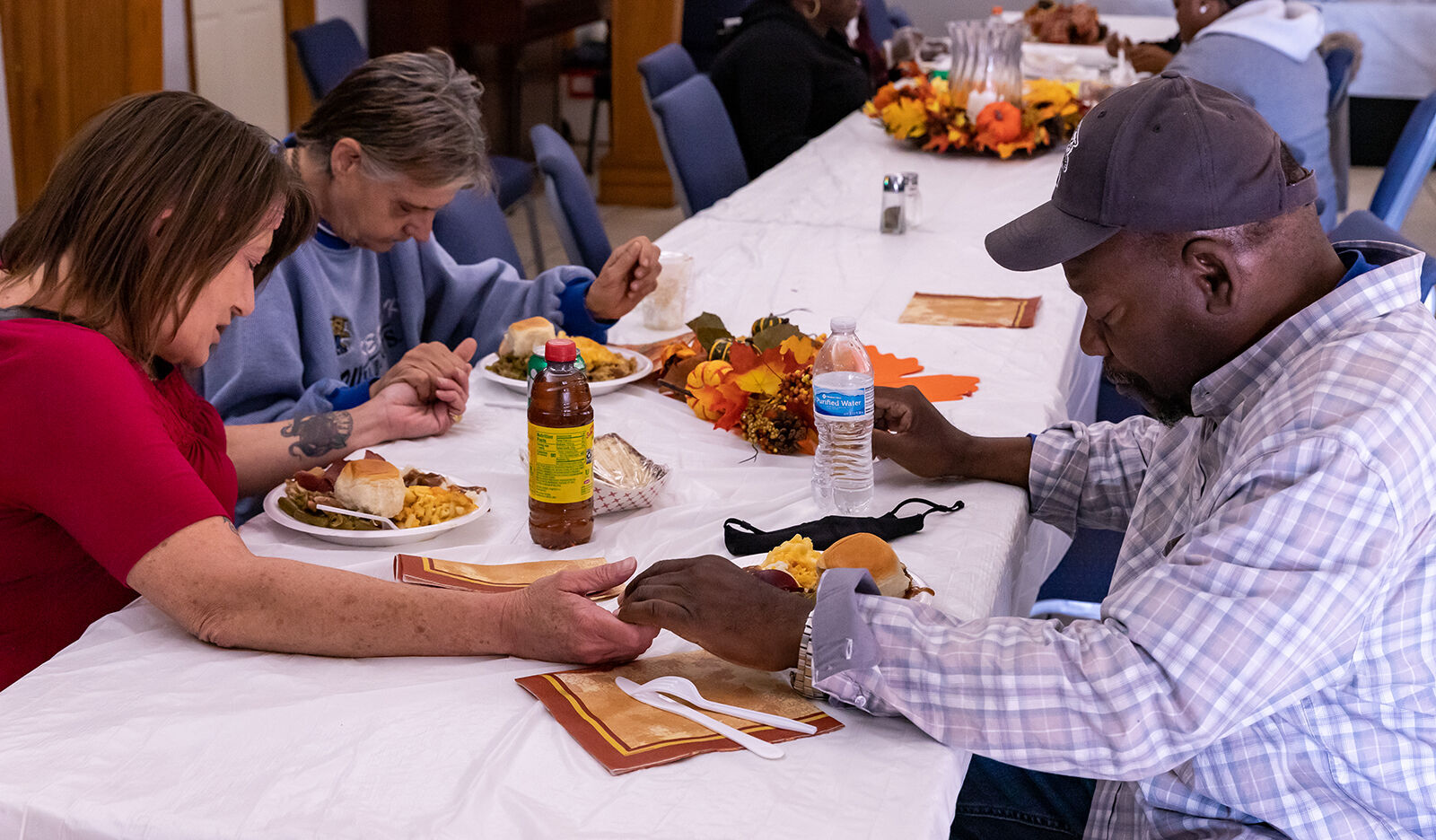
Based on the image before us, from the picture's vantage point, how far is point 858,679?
42.7 inches

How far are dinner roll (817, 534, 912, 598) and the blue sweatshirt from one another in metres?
0.89

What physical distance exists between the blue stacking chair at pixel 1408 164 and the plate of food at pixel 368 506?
2733 millimetres

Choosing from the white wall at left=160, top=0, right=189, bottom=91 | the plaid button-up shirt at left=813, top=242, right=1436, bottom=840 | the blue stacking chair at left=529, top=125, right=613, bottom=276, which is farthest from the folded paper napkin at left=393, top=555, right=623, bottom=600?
the white wall at left=160, top=0, right=189, bottom=91

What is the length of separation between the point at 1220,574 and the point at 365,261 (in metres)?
1.66

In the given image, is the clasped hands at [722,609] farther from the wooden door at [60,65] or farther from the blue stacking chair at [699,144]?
the wooden door at [60,65]

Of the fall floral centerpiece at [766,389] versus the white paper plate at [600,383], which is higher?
Answer: the fall floral centerpiece at [766,389]

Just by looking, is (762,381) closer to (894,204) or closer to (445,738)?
(445,738)

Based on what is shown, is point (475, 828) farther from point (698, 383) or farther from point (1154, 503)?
point (698, 383)

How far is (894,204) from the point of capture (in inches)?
116

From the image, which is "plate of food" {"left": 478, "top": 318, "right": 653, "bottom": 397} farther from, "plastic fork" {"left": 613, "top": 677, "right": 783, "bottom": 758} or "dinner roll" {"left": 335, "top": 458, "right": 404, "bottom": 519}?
"plastic fork" {"left": 613, "top": 677, "right": 783, "bottom": 758}

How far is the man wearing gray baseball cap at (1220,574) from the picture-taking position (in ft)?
3.16

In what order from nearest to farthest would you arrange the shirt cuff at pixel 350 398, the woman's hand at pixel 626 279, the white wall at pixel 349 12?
the shirt cuff at pixel 350 398 < the woman's hand at pixel 626 279 < the white wall at pixel 349 12

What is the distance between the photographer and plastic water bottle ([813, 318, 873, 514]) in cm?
154

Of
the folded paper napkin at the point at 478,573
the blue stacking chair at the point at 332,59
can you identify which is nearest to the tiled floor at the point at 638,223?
the blue stacking chair at the point at 332,59
